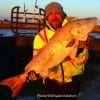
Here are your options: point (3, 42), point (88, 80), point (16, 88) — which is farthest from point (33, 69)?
point (3, 42)

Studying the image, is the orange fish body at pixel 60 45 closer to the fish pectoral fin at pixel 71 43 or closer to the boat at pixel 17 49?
the fish pectoral fin at pixel 71 43

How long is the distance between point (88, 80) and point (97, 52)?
273cm

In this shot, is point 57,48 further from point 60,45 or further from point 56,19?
point 56,19

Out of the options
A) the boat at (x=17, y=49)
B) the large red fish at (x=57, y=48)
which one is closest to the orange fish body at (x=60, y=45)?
the large red fish at (x=57, y=48)

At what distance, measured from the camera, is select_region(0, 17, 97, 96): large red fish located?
515 cm

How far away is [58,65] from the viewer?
17.8ft

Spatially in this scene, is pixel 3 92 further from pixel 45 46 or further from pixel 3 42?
pixel 45 46

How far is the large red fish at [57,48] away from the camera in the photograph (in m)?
5.15

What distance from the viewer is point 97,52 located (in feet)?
51.4

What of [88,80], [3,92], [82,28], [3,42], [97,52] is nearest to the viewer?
[82,28]

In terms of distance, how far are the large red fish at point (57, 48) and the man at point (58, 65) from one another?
86 mm

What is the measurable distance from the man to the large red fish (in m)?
0.09

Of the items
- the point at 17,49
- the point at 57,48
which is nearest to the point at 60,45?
the point at 57,48

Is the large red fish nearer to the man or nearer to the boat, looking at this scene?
the man
